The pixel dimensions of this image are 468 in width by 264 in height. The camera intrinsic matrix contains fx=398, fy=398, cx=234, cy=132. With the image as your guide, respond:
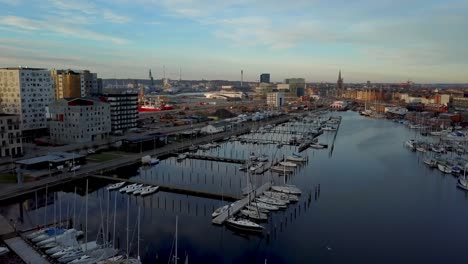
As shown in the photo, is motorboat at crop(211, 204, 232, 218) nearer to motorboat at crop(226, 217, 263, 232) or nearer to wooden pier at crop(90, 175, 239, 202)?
motorboat at crop(226, 217, 263, 232)

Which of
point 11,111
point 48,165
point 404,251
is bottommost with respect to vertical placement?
point 404,251

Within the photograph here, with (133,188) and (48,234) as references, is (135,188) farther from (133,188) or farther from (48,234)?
(48,234)

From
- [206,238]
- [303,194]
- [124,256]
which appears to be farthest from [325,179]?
[124,256]

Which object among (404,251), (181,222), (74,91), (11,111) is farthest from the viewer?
(74,91)

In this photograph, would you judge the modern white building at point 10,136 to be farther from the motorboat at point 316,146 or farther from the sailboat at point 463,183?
the sailboat at point 463,183

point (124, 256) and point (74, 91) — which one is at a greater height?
point (74, 91)

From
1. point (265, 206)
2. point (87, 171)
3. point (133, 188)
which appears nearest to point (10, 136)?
point (87, 171)

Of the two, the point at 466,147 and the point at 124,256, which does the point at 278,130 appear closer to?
the point at 466,147

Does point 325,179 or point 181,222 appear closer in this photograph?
point 181,222
